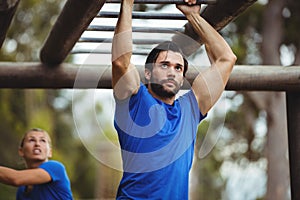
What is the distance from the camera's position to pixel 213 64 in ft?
13.6

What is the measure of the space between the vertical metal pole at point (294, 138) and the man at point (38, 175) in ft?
5.80

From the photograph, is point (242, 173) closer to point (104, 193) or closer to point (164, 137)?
point (104, 193)

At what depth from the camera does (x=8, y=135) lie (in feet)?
63.7

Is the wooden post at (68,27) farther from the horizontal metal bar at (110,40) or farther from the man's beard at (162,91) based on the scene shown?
the man's beard at (162,91)

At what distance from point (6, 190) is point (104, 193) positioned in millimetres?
6022

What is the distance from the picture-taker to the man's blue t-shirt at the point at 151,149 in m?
3.78

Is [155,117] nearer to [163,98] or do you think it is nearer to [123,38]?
[163,98]

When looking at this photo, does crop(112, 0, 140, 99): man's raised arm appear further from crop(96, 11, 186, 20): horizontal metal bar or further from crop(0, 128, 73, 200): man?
crop(0, 128, 73, 200): man

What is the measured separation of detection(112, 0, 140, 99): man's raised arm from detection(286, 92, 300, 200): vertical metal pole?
6.01ft

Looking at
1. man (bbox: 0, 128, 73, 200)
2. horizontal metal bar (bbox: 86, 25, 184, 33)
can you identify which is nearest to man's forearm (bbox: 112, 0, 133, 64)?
horizontal metal bar (bbox: 86, 25, 184, 33)

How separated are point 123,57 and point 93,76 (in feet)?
5.10

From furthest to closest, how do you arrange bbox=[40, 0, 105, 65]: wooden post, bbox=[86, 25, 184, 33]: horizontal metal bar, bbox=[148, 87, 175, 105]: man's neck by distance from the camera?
bbox=[86, 25, 184, 33]: horizontal metal bar < bbox=[148, 87, 175, 105]: man's neck < bbox=[40, 0, 105, 65]: wooden post

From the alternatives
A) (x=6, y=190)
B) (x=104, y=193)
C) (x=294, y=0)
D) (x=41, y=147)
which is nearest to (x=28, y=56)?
(x=6, y=190)

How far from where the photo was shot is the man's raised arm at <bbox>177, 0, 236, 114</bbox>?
13.4 feet
